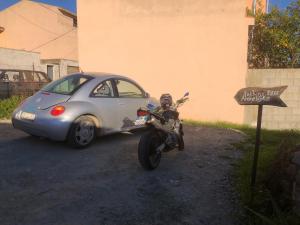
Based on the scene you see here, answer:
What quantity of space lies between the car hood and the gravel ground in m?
0.79

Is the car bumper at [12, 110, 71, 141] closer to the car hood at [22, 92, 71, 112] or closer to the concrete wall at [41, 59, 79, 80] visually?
the car hood at [22, 92, 71, 112]

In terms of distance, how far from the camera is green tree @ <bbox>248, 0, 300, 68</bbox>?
891 cm

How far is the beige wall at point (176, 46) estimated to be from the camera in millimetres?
8578

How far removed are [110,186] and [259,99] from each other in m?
2.27

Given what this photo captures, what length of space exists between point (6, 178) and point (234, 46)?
685cm

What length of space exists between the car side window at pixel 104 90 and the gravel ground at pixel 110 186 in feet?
3.40

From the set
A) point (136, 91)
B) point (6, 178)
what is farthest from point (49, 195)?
point (136, 91)

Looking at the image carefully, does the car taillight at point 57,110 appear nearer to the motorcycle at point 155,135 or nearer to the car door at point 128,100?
the car door at point 128,100

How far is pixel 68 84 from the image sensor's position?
6.13 metres

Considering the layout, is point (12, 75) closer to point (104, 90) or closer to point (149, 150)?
point (104, 90)

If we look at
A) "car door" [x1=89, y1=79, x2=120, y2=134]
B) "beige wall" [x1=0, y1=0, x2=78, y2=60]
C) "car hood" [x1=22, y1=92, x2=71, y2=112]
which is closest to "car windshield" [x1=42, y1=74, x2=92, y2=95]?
"car hood" [x1=22, y1=92, x2=71, y2=112]

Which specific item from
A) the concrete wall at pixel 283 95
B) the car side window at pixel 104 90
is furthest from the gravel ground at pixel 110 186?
the concrete wall at pixel 283 95

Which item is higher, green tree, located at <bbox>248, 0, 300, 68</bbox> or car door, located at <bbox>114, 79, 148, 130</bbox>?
green tree, located at <bbox>248, 0, 300, 68</bbox>

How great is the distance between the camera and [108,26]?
9.77 metres
